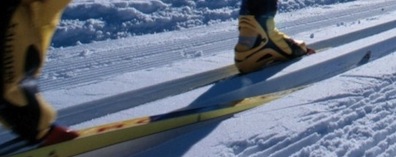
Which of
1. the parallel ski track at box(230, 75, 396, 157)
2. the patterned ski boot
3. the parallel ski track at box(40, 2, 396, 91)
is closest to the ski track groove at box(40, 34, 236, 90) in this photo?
the parallel ski track at box(40, 2, 396, 91)

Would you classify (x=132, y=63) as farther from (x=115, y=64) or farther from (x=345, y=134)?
(x=345, y=134)

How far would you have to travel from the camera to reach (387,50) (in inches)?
131

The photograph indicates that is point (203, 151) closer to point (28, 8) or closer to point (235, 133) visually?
point (235, 133)

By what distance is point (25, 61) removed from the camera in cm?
161

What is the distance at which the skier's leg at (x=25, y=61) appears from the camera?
61.7 inches

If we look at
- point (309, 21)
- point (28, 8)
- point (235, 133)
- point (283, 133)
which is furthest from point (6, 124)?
point (309, 21)

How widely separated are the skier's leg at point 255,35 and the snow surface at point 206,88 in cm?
15

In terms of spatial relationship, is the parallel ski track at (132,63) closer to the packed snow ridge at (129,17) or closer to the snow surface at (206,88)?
the snow surface at (206,88)

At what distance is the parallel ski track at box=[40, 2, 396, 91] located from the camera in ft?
8.76

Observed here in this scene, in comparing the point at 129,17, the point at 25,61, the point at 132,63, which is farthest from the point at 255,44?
the point at 129,17

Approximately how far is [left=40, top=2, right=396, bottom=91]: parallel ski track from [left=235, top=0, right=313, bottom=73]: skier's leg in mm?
432

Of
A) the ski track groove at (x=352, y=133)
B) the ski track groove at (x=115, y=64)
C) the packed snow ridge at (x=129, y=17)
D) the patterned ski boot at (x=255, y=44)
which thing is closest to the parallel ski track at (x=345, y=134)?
the ski track groove at (x=352, y=133)

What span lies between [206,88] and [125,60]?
28.2 inches

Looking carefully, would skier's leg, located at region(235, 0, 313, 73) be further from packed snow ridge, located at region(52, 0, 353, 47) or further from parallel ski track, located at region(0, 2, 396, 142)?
packed snow ridge, located at region(52, 0, 353, 47)
